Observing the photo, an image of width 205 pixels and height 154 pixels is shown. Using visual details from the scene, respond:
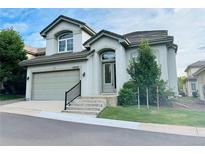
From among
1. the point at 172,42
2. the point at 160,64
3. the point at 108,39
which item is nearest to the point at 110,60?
the point at 108,39

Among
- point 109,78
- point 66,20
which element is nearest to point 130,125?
point 109,78

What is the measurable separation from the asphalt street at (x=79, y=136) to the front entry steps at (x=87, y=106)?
223 cm

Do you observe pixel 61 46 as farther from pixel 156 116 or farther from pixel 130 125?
pixel 130 125

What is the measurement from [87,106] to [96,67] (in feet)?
12.0

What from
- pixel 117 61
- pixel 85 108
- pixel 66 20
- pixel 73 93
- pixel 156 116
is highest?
pixel 66 20

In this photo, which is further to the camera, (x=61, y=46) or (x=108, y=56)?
(x=61, y=46)

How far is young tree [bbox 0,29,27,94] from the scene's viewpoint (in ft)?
52.4

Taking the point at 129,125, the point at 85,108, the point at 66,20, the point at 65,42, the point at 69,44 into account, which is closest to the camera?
the point at 129,125

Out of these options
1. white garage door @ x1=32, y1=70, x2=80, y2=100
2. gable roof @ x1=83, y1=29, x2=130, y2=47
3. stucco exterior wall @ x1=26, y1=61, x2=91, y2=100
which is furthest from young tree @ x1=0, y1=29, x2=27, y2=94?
gable roof @ x1=83, y1=29, x2=130, y2=47

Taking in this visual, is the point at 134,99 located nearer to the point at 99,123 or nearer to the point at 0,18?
the point at 99,123

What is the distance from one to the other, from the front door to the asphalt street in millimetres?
5966

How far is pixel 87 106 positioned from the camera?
10078mm

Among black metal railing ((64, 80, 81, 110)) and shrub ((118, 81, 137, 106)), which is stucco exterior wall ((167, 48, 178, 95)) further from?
black metal railing ((64, 80, 81, 110))

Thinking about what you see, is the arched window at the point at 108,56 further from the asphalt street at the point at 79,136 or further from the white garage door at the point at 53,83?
the asphalt street at the point at 79,136
